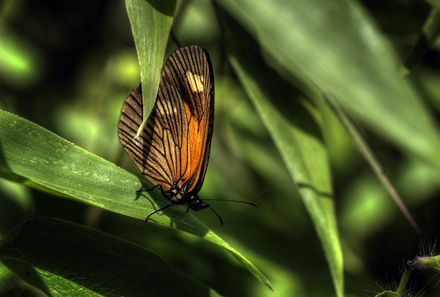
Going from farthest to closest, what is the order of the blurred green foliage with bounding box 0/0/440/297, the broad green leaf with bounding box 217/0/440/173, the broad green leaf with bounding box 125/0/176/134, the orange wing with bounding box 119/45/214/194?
1. the blurred green foliage with bounding box 0/0/440/297
2. the orange wing with bounding box 119/45/214/194
3. the broad green leaf with bounding box 217/0/440/173
4. the broad green leaf with bounding box 125/0/176/134

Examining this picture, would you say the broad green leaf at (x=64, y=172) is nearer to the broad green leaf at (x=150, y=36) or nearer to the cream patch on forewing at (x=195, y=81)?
the broad green leaf at (x=150, y=36)

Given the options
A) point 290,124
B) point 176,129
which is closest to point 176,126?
point 176,129

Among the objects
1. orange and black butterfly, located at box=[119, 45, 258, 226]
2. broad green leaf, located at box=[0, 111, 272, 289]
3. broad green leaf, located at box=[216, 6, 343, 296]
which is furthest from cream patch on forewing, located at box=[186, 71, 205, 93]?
broad green leaf, located at box=[0, 111, 272, 289]

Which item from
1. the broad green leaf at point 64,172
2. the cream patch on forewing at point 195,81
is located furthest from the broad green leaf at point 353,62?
the broad green leaf at point 64,172

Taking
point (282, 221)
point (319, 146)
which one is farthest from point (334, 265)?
point (282, 221)

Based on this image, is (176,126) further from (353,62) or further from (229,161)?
(229,161)

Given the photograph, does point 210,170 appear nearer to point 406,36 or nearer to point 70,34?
point 406,36

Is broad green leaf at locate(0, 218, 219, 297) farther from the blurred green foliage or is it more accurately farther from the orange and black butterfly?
the blurred green foliage
